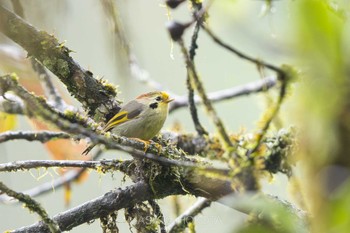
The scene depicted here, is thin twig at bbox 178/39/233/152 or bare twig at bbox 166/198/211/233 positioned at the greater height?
bare twig at bbox 166/198/211/233

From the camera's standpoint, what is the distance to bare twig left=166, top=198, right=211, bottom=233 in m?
2.11

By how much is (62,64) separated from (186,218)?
2.65 ft

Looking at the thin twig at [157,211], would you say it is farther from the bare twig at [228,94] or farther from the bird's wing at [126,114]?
the bare twig at [228,94]

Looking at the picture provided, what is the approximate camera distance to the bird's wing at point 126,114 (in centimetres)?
242

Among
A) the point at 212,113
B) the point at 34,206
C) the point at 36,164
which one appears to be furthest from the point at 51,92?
the point at 212,113

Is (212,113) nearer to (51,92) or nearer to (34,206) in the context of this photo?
Result: (34,206)

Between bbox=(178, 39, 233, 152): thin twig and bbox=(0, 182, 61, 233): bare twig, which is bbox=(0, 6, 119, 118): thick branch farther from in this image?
bbox=(178, 39, 233, 152): thin twig

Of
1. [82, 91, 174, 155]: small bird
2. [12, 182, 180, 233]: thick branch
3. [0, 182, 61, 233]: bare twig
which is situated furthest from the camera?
[82, 91, 174, 155]: small bird

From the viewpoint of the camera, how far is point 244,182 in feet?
1.96


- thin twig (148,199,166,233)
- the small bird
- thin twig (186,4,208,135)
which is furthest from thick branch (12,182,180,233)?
the small bird

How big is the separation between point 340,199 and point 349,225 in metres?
0.02

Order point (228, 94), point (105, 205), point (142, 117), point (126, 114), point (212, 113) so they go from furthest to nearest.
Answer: point (228, 94), point (142, 117), point (126, 114), point (105, 205), point (212, 113)

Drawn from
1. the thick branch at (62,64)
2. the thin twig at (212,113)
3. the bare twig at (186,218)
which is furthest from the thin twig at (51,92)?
the thin twig at (212,113)

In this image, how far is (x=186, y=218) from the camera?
212 cm
